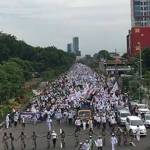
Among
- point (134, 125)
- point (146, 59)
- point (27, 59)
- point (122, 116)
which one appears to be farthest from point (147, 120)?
point (27, 59)

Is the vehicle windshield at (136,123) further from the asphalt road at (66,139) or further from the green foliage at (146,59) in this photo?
the green foliage at (146,59)

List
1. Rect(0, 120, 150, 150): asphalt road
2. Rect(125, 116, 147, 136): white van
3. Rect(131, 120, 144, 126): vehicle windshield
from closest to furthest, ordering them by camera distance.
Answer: Rect(0, 120, 150, 150): asphalt road, Rect(125, 116, 147, 136): white van, Rect(131, 120, 144, 126): vehicle windshield

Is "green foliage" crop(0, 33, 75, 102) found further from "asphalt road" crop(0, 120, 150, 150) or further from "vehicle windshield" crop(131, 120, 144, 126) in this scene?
"vehicle windshield" crop(131, 120, 144, 126)

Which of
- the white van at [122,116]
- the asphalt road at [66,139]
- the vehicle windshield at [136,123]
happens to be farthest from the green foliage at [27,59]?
the vehicle windshield at [136,123]

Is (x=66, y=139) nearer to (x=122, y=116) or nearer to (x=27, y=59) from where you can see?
(x=122, y=116)

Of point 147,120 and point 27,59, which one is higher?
point 27,59

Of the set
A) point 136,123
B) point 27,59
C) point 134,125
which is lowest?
point 134,125

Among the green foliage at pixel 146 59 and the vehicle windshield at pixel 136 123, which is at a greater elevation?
the green foliage at pixel 146 59

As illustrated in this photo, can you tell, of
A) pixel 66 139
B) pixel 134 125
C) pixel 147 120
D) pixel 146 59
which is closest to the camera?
pixel 66 139

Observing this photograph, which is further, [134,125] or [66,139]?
[134,125]

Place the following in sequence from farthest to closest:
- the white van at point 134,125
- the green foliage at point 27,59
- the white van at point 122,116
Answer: the green foliage at point 27,59
the white van at point 122,116
the white van at point 134,125

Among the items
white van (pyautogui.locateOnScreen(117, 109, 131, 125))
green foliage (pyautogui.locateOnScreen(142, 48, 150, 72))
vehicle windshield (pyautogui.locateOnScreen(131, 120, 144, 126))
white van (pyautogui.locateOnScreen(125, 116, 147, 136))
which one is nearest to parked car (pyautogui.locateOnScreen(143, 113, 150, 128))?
white van (pyautogui.locateOnScreen(117, 109, 131, 125))

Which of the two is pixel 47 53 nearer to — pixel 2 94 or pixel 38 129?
pixel 2 94
